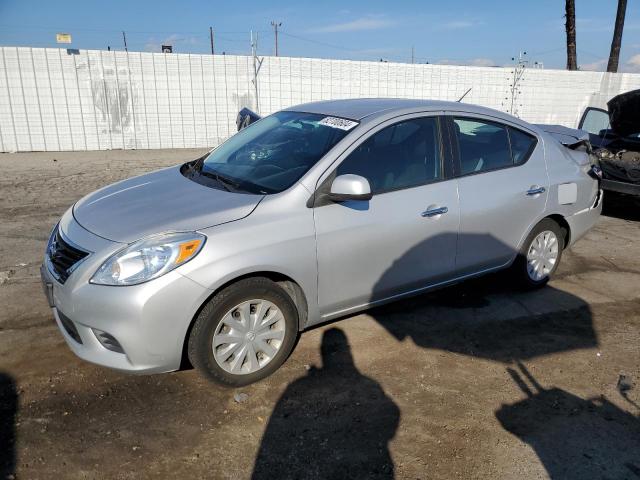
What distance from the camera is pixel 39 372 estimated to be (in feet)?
11.2

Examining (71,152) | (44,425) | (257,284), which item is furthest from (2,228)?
(71,152)

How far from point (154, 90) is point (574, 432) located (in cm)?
1322

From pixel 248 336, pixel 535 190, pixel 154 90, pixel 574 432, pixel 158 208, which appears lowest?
pixel 574 432

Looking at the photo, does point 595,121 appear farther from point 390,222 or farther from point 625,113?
point 390,222

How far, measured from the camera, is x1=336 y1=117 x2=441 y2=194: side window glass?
3.64 metres

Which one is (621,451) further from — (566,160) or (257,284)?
(566,160)

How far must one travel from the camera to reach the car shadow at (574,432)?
267cm

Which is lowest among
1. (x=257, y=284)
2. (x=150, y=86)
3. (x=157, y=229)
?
(x=257, y=284)

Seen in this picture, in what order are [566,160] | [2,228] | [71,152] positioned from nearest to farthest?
[566,160], [2,228], [71,152]

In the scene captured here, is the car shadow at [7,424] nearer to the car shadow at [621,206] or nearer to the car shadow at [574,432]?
the car shadow at [574,432]

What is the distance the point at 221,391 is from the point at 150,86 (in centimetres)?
1210

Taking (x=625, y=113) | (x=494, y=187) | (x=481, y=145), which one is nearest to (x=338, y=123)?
(x=481, y=145)

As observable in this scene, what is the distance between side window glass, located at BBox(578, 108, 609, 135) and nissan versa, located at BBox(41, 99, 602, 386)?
3.94 m

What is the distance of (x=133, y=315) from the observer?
2.83 meters
